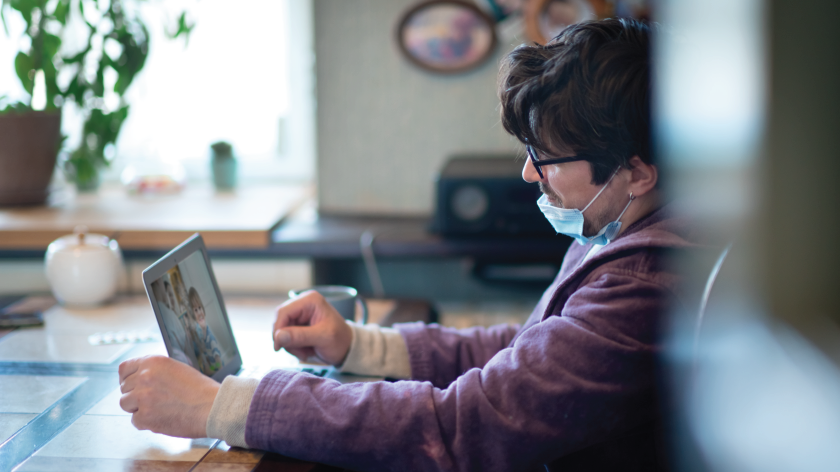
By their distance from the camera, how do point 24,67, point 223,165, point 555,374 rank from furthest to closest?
point 223,165 < point 24,67 < point 555,374

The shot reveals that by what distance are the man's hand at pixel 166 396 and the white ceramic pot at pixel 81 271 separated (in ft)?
1.92

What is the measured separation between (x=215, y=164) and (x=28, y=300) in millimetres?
909

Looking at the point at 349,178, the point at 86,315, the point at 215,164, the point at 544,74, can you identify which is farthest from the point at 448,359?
the point at 215,164

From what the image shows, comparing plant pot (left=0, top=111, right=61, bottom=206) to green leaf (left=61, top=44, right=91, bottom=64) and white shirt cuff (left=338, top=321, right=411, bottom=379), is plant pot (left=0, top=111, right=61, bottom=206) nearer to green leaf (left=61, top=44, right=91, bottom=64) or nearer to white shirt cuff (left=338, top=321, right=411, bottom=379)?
green leaf (left=61, top=44, right=91, bottom=64)

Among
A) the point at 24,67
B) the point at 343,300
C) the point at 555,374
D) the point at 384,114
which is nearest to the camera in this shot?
the point at 555,374

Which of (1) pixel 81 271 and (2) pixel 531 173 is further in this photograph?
(1) pixel 81 271

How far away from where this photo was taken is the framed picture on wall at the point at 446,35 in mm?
2006

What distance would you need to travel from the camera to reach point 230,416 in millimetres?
811

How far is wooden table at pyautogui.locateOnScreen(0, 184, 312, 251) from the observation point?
5.73 feet

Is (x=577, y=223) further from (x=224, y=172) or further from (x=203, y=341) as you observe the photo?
(x=224, y=172)

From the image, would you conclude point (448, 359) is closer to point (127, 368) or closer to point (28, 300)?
point (127, 368)

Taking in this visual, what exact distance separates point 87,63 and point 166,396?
1.47 meters

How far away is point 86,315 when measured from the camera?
1.34 metres

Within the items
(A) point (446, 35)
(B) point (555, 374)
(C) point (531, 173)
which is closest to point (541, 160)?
(C) point (531, 173)
